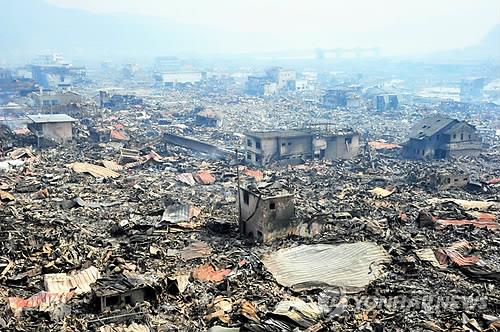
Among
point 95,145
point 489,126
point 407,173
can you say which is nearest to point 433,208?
point 407,173

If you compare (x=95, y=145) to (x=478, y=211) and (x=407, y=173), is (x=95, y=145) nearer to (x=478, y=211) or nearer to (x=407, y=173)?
(x=407, y=173)

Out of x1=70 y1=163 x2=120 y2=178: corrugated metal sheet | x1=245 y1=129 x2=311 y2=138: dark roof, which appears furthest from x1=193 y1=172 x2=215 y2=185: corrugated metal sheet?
x1=245 y1=129 x2=311 y2=138: dark roof

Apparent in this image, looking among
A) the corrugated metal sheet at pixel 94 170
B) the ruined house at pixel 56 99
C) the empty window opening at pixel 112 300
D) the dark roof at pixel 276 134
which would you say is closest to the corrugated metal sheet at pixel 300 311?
the empty window opening at pixel 112 300

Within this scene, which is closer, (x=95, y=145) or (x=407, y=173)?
(x=407, y=173)

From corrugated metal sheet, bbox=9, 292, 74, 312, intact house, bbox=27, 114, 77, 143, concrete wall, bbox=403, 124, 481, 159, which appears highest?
intact house, bbox=27, 114, 77, 143

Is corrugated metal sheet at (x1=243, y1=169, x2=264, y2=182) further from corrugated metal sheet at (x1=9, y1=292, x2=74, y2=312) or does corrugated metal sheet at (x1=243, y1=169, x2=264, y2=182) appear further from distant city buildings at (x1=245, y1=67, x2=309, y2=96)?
distant city buildings at (x1=245, y1=67, x2=309, y2=96)

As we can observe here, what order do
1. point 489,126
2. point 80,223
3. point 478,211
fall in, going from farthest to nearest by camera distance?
point 489,126, point 478,211, point 80,223
